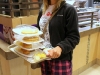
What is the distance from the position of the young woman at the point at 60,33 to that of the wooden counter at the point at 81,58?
47 cm

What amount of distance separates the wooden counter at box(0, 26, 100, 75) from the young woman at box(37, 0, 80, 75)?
1.53 ft

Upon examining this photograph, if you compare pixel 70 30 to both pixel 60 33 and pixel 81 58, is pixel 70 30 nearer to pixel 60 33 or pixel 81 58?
pixel 60 33

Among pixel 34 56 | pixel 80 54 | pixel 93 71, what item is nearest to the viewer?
pixel 34 56

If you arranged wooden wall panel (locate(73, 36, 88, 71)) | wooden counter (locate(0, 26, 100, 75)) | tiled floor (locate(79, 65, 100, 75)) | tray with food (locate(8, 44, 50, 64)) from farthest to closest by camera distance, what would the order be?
1. tiled floor (locate(79, 65, 100, 75))
2. wooden wall panel (locate(73, 36, 88, 71))
3. wooden counter (locate(0, 26, 100, 75))
4. tray with food (locate(8, 44, 50, 64))

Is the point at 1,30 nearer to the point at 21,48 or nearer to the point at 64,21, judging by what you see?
the point at 21,48

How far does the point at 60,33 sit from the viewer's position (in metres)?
0.97

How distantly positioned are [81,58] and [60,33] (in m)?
1.34

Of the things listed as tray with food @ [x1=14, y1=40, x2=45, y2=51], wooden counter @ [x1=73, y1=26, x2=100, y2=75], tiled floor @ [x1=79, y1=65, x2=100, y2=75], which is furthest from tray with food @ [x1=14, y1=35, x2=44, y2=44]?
tiled floor @ [x1=79, y1=65, x2=100, y2=75]

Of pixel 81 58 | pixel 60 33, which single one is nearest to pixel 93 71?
pixel 81 58

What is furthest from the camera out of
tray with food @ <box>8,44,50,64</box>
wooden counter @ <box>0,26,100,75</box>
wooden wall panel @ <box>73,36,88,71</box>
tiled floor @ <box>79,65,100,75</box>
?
tiled floor @ <box>79,65,100,75</box>

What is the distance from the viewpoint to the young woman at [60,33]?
0.91 m

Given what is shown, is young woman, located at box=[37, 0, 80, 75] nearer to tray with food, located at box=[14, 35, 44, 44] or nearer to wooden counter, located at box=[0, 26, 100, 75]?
tray with food, located at box=[14, 35, 44, 44]

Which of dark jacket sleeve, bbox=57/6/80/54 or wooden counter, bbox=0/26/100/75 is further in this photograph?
wooden counter, bbox=0/26/100/75

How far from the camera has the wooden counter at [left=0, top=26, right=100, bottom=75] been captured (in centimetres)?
141
